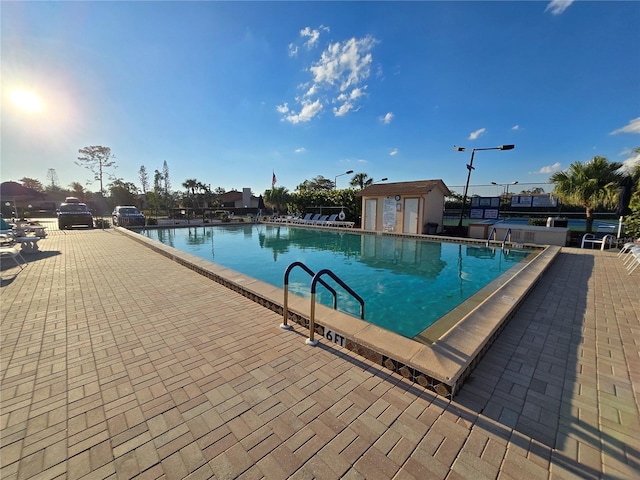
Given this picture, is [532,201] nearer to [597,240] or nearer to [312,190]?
[597,240]

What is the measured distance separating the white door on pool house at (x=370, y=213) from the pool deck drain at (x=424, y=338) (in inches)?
454

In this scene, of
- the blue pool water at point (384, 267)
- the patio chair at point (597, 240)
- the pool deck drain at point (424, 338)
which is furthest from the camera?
the patio chair at point (597, 240)

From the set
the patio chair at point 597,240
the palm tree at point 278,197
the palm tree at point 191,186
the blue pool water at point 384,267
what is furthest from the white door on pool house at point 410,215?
the palm tree at point 191,186

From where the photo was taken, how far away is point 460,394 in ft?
7.38

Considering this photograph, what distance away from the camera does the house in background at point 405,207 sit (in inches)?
564

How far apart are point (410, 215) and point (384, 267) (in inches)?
292

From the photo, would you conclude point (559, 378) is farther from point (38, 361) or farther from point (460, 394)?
point (38, 361)

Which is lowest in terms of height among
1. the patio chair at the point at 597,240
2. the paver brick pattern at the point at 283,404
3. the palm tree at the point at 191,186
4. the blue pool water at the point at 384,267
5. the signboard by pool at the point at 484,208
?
the blue pool water at the point at 384,267

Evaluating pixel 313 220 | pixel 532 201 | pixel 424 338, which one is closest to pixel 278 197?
pixel 313 220

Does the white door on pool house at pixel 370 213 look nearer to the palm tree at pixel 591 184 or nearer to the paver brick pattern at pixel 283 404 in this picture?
the palm tree at pixel 591 184

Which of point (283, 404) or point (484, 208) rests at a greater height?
point (484, 208)

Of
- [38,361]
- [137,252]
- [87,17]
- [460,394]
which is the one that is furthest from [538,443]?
[87,17]

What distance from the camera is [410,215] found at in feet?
47.9

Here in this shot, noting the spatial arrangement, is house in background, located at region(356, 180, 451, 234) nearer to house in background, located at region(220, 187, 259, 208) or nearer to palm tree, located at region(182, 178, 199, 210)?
palm tree, located at region(182, 178, 199, 210)
